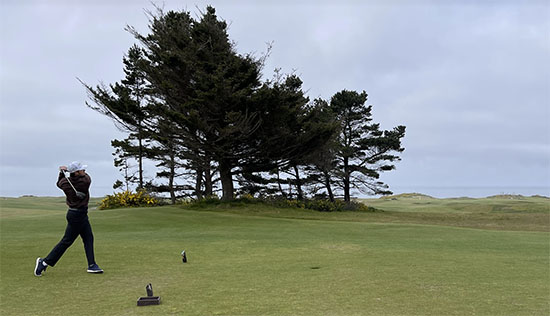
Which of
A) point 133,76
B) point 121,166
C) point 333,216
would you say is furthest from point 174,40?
point 333,216

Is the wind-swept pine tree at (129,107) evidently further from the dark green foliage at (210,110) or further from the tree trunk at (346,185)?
the tree trunk at (346,185)

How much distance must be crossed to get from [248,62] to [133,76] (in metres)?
12.1

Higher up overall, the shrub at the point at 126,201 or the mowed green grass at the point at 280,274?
the shrub at the point at 126,201

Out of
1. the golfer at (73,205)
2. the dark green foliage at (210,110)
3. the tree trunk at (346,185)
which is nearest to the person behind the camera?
the golfer at (73,205)

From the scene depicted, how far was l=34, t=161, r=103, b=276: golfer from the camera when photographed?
777 cm

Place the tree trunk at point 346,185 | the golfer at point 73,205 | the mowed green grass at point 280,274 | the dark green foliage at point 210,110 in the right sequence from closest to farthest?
the mowed green grass at point 280,274
the golfer at point 73,205
the dark green foliage at point 210,110
the tree trunk at point 346,185

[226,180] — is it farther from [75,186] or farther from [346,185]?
[75,186]

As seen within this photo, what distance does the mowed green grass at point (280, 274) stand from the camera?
5602mm

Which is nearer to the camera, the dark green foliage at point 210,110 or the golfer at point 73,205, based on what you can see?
the golfer at point 73,205

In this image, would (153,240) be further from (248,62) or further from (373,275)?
(248,62)

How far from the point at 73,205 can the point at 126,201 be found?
19581 millimetres

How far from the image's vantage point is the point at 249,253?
10680mm

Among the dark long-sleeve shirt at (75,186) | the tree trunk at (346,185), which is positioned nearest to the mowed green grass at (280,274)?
the dark long-sleeve shirt at (75,186)

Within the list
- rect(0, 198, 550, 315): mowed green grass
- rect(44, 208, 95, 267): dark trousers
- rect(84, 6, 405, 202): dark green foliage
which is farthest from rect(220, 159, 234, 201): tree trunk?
rect(44, 208, 95, 267): dark trousers
